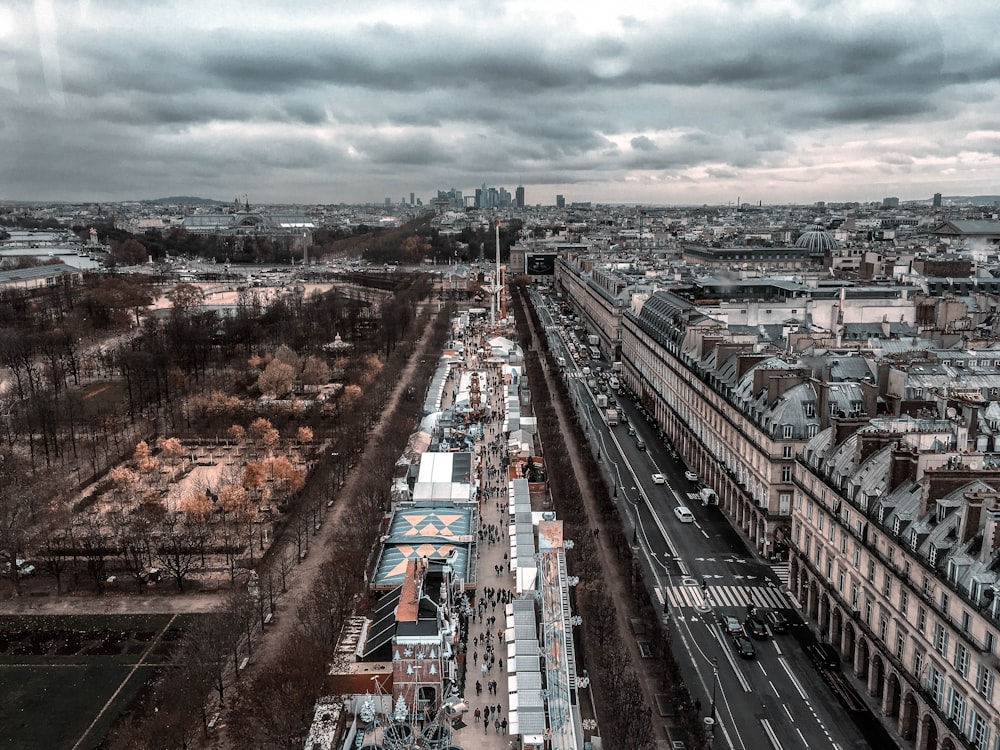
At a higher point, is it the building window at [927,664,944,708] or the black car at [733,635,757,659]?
the building window at [927,664,944,708]

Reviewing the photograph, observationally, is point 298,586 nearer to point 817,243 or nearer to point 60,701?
point 60,701

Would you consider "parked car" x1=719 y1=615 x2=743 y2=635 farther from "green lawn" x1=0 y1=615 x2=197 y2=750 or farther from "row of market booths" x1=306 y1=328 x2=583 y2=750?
"green lawn" x1=0 y1=615 x2=197 y2=750

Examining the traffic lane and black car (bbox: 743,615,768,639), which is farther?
black car (bbox: 743,615,768,639)

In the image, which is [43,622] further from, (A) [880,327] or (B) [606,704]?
(A) [880,327]

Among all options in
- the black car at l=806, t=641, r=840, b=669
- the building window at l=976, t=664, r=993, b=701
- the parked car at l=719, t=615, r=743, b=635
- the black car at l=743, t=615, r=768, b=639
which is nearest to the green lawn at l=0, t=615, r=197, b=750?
the parked car at l=719, t=615, r=743, b=635

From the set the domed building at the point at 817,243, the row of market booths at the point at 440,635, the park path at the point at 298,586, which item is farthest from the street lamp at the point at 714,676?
the domed building at the point at 817,243

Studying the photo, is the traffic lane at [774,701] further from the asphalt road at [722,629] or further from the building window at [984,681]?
the building window at [984,681]
